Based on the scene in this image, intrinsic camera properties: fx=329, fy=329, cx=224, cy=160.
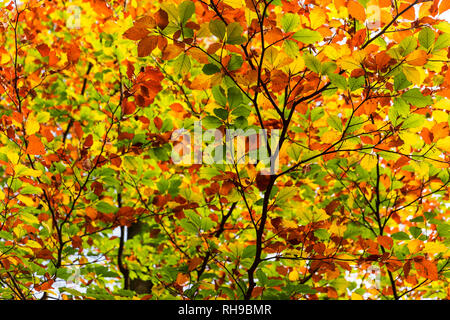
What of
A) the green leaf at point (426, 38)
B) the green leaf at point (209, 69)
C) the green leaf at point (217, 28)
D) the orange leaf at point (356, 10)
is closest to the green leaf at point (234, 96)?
the green leaf at point (209, 69)

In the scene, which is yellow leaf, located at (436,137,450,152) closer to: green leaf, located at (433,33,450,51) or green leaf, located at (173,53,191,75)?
green leaf, located at (433,33,450,51)

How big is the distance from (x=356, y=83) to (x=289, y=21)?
385 mm

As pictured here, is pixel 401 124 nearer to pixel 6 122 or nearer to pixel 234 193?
pixel 234 193

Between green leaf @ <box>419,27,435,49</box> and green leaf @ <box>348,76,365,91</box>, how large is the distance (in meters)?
0.27

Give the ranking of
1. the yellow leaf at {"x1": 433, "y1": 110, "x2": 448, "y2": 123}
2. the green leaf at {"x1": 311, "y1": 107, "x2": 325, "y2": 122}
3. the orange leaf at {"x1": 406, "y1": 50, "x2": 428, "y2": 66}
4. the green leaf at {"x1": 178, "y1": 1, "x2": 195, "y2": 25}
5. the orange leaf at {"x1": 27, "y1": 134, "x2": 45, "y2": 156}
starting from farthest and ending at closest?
the green leaf at {"x1": 311, "y1": 107, "x2": 325, "y2": 122} → the yellow leaf at {"x1": 433, "y1": 110, "x2": 448, "y2": 123} → the orange leaf at {"x1": 27, "y1": 134, "x2": 45, "y2": 156} → the orange leaf at {"x1": 406, "y1": 50, "x2": 428, "y2": 66} → the green leaf at {"x1": 178, "y1": 1, "x2": 195, "y2": 25}

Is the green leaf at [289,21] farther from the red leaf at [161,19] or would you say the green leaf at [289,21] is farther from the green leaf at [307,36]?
the red leaf at [161,19]

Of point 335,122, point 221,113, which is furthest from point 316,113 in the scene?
point 221,113

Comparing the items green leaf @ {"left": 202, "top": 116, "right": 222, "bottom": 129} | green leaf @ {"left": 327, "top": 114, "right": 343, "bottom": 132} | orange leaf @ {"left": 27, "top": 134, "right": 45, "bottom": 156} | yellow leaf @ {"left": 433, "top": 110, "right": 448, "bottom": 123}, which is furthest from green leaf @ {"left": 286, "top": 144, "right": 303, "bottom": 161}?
orange leaf @ {"left": 27, "top": 134, "right": 45, "bottom": 156}

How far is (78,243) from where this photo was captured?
7.43ft

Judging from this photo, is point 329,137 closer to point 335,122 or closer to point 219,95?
point 335,122

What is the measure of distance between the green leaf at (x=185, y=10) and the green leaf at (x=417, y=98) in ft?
3.09

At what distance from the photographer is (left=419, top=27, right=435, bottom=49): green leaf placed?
1.33 metres
